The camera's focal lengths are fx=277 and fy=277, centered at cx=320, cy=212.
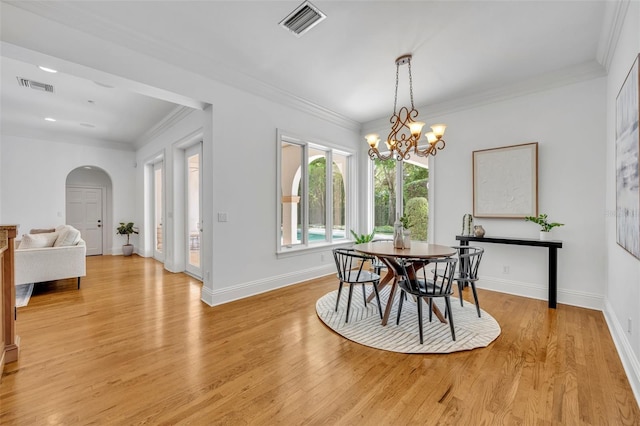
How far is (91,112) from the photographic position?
4980 mm

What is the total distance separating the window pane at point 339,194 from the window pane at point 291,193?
3.09 ft

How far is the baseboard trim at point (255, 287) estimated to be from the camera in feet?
11.3

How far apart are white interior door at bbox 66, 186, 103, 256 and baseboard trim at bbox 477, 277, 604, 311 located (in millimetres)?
8948

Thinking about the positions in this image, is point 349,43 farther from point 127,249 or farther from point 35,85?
point 127,249

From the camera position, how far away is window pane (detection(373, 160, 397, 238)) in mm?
5266

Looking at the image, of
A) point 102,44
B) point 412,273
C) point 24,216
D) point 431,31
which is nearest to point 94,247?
point 24,216

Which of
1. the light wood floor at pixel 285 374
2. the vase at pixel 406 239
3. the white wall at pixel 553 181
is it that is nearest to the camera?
the light wood floor at pixel 285 374

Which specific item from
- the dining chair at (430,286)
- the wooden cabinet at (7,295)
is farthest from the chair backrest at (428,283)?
the wooden cabinet at (7,295)

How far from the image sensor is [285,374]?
2.01 metres

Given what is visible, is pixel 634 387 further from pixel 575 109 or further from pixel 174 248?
pixel 174 248

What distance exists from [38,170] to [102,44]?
563 cm

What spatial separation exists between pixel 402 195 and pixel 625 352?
3397 mm

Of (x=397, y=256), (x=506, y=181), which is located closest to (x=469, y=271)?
(x=397, y=256)

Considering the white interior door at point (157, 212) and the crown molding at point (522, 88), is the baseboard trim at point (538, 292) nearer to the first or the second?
the crown molding at point (522, 88)
